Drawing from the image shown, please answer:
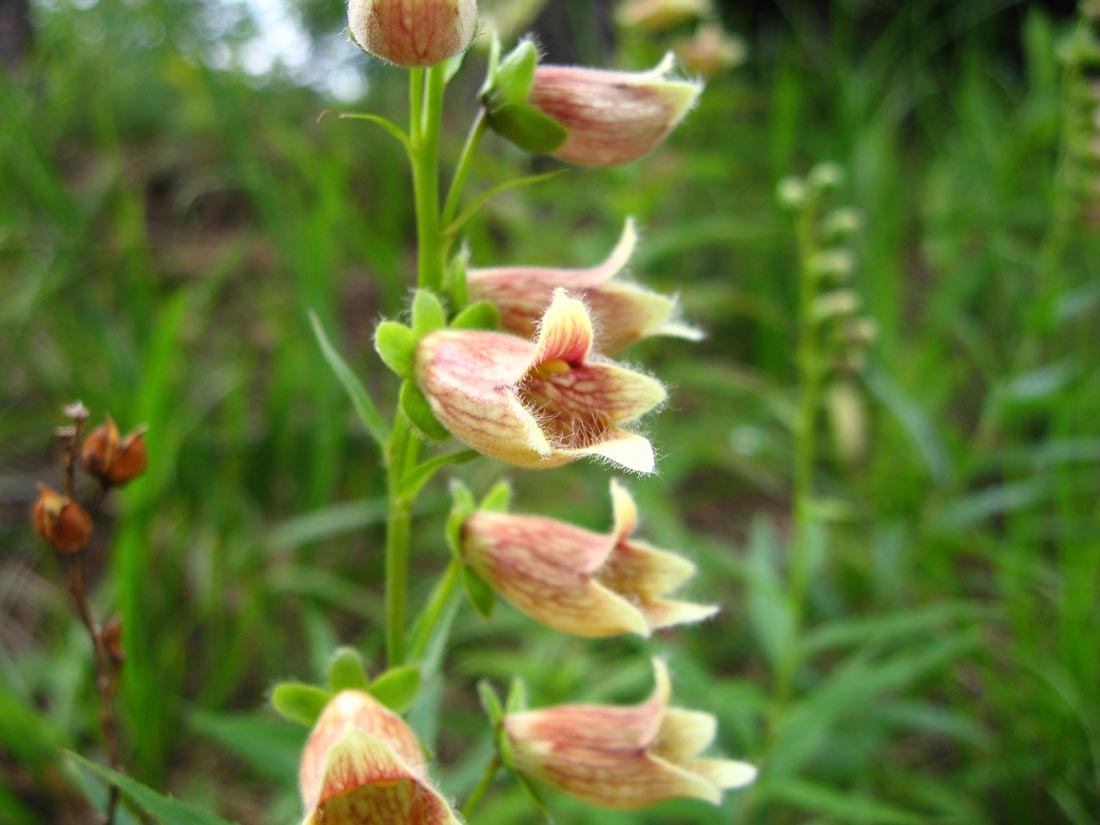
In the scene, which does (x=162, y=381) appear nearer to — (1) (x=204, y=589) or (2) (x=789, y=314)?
(1) (x=204, y=589)

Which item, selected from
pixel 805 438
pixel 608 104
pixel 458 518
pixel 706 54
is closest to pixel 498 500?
pixel 458 518

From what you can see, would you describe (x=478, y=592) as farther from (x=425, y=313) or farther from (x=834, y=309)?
(x=834, y=309)

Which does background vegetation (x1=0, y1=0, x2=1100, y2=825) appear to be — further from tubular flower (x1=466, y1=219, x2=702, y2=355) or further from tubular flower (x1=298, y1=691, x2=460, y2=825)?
tubular flower (x1=298, y1=691, x2=460, y2=825)

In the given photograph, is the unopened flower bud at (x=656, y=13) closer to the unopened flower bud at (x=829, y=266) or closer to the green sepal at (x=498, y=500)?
the unopened flower bud at (x=829, y=266)

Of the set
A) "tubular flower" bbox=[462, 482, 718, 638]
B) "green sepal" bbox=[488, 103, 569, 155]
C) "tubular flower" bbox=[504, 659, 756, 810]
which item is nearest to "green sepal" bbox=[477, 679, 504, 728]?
"tubular flower" bbox=[504, 659, 756, 810]

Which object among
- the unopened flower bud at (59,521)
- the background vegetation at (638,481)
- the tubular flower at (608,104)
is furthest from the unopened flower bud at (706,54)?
the unopened flower bud at (59,521)
